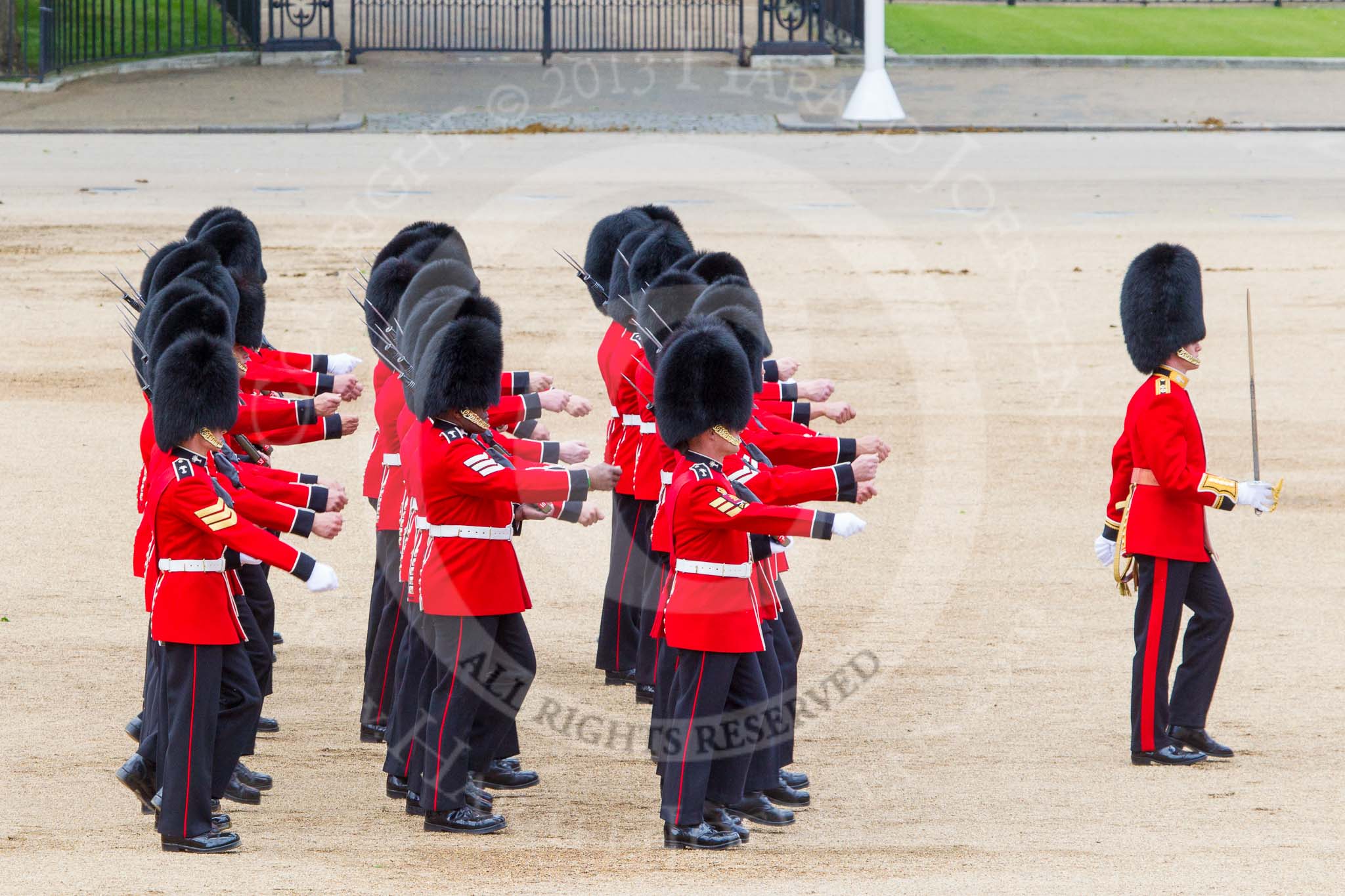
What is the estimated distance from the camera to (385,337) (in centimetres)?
541

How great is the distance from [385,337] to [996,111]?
43.5 ft

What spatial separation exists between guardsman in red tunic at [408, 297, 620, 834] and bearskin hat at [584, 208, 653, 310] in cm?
175

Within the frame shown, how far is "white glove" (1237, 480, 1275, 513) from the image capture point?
15.9 ft

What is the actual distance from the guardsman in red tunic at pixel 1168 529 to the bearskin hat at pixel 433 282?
78.6 inches

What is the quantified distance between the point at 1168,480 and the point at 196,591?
2.57m

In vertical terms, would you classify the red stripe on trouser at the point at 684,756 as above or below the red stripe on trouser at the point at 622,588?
below

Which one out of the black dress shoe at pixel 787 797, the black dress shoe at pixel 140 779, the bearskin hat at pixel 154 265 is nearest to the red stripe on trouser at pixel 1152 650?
the black dress shoe at pixel 787 797

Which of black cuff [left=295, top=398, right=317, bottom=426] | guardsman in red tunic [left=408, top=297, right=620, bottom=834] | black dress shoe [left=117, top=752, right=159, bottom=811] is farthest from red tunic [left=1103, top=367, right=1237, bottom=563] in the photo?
black dress shoe [left=117, top=752, right=159, bottom=811]

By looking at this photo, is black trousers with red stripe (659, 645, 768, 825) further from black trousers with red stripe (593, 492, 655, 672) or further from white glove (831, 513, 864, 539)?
black trousers with red stripe (593, 492, 655, 672)

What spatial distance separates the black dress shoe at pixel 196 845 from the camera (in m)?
4.32

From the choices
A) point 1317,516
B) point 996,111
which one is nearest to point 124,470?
point 1317,516

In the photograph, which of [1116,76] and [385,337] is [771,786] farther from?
[1116,76]

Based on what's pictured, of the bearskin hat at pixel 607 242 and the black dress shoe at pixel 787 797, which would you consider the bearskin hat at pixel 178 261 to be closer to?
the bearskin hat at pixel 607 242

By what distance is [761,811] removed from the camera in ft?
15.3
